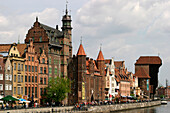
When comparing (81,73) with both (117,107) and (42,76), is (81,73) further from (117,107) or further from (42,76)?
(42,76)

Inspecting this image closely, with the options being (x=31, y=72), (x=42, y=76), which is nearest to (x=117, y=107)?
(x=42, y=76)

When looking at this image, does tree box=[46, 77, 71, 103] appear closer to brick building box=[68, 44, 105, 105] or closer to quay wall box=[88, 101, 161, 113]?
quay wall box=[88, 101, 161, 113]

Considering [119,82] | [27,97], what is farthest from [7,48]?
[119,82]

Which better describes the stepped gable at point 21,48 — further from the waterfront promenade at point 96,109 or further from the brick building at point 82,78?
the brick building at point 82,78

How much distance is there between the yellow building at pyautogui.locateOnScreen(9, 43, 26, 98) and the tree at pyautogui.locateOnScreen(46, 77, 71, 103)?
10408 millimetres

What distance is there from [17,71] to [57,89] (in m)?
14.8

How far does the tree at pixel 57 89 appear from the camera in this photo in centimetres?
10656

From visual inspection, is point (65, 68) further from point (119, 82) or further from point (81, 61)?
point (119, 82)

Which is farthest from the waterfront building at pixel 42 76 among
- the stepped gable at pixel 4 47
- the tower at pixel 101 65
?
Result: the tower at pixel 101 65

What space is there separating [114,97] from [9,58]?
7236 centimetres

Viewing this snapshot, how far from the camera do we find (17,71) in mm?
96312

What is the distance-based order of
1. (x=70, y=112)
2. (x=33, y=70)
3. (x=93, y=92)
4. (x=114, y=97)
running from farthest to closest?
(x=114, y=97) < (x=93, y=92) < (x=33, y=70) < (x=70, y=112)

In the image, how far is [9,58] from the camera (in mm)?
93750

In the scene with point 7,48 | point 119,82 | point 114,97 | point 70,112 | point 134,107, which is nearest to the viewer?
point 70,112
